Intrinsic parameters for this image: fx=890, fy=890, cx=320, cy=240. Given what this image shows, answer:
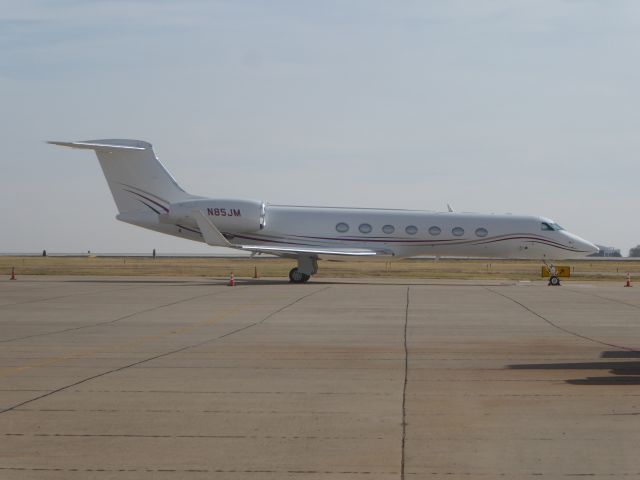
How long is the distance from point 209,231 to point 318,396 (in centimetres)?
2429

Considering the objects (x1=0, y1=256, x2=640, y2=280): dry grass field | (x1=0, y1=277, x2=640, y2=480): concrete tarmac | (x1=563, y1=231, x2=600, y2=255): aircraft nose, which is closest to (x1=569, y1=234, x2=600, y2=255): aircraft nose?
(x1=563, y1=231, x2=600, y2=255): aircraft nose

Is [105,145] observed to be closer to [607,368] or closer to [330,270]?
[330,270]

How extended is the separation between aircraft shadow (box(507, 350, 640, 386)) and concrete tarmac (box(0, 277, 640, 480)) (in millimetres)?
39

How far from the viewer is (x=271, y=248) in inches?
1336

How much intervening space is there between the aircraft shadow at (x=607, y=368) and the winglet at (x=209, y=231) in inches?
857

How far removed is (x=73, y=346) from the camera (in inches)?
544

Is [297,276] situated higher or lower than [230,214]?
lower

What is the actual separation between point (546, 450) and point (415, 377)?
12.6ft

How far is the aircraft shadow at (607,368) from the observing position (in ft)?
33.8

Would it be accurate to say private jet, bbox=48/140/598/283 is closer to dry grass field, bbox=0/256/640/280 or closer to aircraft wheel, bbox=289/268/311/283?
aircraft wheel, bbox=289/268/311/283

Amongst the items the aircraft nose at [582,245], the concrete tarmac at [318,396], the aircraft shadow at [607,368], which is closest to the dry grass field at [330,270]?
the aircraft nose at [582,245]

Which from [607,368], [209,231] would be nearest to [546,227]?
[209,231]

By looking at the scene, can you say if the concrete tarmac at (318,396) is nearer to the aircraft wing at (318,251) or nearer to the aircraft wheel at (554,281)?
the aircraft wing at (318,251)

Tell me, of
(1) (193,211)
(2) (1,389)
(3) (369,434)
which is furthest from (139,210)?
(3) (369,434)
